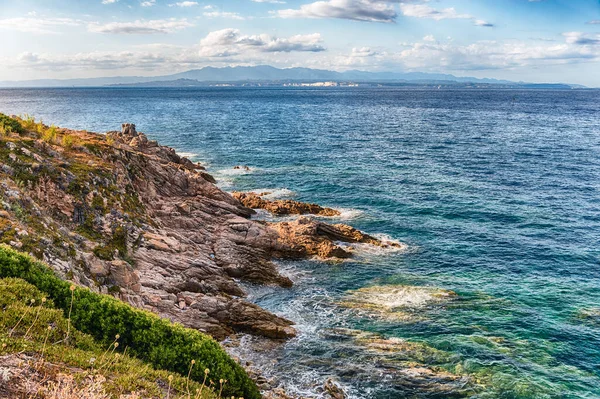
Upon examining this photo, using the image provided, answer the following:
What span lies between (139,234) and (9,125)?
12.5 meters

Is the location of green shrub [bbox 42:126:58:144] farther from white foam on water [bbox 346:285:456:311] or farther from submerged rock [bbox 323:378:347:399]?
submerged rock [bbox 323:378:347:399]

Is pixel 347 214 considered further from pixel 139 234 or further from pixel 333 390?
pixel 333 390

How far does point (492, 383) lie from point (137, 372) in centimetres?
2020

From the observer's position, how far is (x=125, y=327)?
16969 mm

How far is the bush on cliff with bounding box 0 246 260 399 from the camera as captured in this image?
16.6 m

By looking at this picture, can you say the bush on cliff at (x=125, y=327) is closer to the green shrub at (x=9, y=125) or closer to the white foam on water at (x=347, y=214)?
the green shrub at (x=9, y=125)

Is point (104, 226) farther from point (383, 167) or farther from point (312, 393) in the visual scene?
point (383, 167)

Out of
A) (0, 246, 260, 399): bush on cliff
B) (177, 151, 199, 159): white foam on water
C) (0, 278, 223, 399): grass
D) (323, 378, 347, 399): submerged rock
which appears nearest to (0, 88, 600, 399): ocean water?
(323, 378, 347, 399): submerged rock


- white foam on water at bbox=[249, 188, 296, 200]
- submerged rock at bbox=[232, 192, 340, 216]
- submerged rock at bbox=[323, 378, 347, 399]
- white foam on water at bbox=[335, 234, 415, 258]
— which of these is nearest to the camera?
submerged rock at bbox=[323, 378, 347, 399]

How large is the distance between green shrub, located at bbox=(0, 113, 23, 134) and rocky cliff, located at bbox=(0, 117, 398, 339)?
1.16 feet

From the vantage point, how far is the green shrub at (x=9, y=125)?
102 ft

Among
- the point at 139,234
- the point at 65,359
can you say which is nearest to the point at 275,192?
the point at 139,234

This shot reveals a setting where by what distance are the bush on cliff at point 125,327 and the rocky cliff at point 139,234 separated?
502 centimetres

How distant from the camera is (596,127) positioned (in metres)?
134
